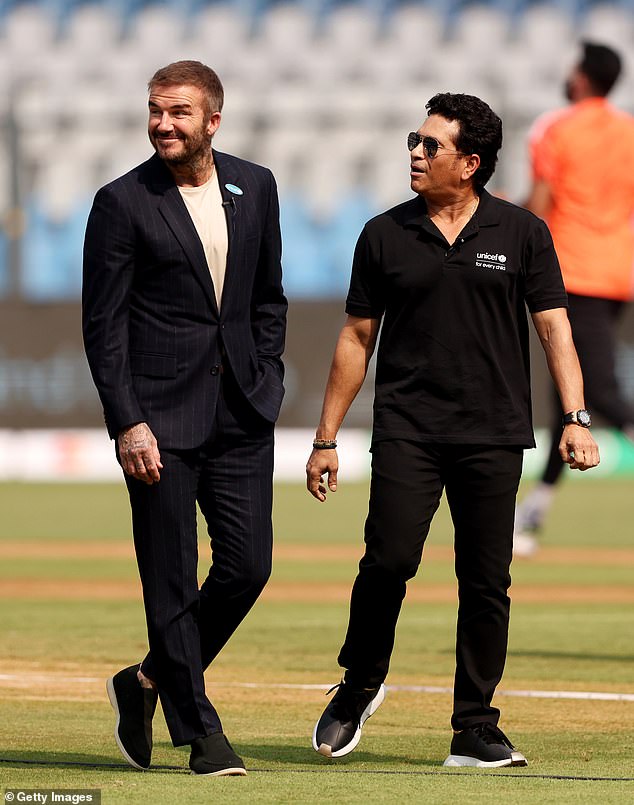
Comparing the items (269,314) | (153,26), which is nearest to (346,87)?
(153,26)

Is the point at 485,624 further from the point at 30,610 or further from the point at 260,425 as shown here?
the point at 30,610

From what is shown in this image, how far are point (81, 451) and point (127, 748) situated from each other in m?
14.2

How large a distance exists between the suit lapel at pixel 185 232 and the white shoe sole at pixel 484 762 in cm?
148

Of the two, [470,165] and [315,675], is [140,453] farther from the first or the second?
[315,675]

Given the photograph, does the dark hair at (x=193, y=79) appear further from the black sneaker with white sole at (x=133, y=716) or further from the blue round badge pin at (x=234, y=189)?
the black sneaker with white sole at (x=133, y=716)

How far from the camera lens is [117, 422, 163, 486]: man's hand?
453cm

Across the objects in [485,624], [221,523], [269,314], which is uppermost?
[269,314]

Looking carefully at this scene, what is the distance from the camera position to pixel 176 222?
461 cm

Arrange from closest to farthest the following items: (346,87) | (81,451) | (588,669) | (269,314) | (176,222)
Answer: (176,222)
(269,314)
(588,669)
(81,451)
(346,87)

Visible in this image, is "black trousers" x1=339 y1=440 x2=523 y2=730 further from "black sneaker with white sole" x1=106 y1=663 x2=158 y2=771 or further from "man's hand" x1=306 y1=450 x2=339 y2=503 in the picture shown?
"black sneaker with white sole" x1=106 y1=663 x2=158 y2=771

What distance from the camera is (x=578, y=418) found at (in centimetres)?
485

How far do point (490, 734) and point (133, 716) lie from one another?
1.04 m

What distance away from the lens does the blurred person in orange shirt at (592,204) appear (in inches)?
364
